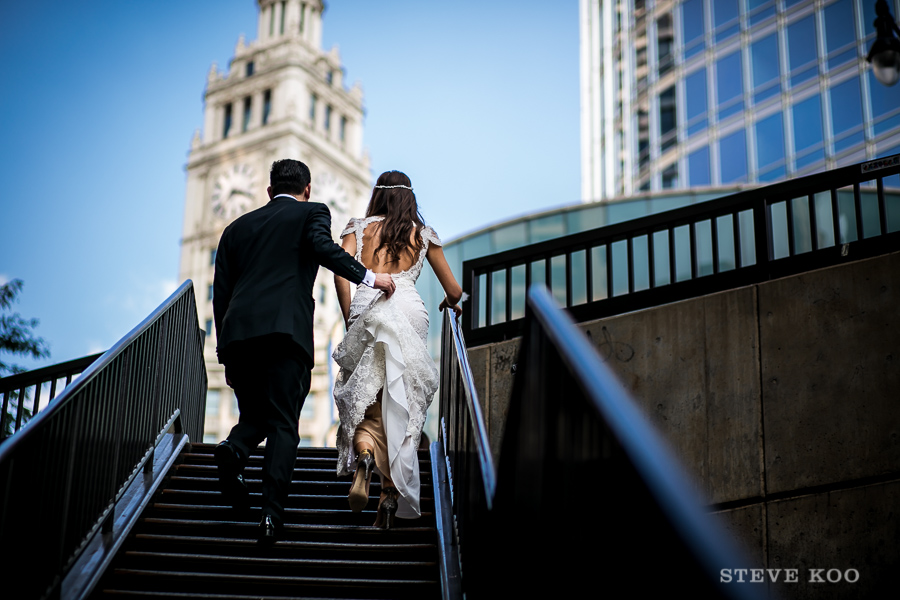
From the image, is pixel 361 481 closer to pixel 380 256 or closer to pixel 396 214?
pixel 380 256

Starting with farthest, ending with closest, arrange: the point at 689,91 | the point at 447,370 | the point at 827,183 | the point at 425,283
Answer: the point at 689,91
the point at 425,283
the point at 827,183
the point at 447,370

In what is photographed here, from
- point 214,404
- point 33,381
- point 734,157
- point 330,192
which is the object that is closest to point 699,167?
point 734,157

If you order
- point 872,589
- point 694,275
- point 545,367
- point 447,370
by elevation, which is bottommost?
point 872,589

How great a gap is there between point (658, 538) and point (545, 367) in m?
1.08

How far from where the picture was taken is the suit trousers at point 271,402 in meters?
4.70

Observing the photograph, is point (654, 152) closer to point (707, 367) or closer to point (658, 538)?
point (707, 367)

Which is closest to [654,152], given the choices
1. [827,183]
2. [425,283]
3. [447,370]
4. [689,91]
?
[689,91]

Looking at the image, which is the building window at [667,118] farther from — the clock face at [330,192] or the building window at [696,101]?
the clock face at [330,192]

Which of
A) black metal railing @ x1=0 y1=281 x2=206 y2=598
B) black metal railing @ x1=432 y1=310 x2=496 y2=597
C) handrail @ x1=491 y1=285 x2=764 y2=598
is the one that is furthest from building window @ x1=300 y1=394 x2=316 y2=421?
handrail @ x1=491 y1=285 x2=764 y2=598

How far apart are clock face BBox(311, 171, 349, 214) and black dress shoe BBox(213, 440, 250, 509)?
76083 millimetres

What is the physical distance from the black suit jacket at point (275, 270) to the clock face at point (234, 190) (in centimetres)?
7982

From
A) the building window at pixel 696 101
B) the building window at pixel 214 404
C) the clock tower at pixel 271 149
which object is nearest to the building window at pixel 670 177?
the building window at pixel 696 101

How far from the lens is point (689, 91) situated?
35.1 m

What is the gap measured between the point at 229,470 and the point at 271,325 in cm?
80
